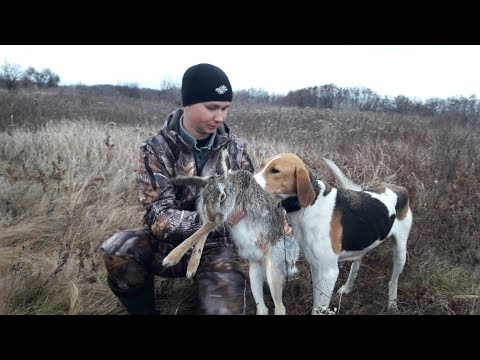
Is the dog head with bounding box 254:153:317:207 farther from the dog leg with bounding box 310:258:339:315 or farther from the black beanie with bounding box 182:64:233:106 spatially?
the black beanie with bounding box 182:64:233:106

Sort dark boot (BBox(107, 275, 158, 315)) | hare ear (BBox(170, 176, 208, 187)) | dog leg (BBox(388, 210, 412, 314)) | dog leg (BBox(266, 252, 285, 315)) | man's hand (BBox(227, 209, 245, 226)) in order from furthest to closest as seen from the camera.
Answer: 1. dog leg (BBox(388, 210, 412, 314))
2. dark boot (BBox(107, 275, 158, 315))
3. dog leg (BBox(266, 252, 285, 315))
4. man's hand (BBox(227, 209, 245, 226))
5. hare ear (BBox(170, 176, 208, 187))

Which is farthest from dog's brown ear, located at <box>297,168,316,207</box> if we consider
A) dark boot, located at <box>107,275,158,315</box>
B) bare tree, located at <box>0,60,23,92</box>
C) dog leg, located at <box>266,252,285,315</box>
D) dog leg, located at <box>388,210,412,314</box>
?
bare tree, located at <box>0,60,23,92</box>

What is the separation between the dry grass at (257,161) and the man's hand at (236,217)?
103 centimetres

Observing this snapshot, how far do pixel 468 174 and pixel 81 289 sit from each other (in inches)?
188

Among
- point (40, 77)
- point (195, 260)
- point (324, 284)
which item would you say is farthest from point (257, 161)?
point (40, 77)

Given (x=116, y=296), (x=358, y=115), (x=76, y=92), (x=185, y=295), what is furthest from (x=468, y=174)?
(x=76, y=92)

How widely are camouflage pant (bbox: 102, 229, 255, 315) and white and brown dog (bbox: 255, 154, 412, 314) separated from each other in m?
0.58

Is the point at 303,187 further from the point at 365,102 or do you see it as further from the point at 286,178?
the point at 365,102

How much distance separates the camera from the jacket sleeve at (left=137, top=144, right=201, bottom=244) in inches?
107

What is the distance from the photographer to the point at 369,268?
3.75 meters

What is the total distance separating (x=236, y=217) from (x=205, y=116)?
2.88 ft

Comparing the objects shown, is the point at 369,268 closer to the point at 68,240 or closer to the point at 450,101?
the point at 68,240

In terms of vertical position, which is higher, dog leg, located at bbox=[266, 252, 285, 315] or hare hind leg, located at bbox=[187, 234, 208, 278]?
hare hind leg, located at bbox=[187, 234, 208, 278]

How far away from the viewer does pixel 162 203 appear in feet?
9.40
